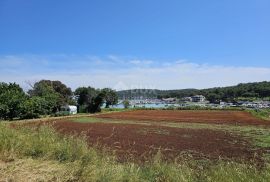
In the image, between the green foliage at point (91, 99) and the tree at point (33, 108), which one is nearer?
the tree at point (33, 108)

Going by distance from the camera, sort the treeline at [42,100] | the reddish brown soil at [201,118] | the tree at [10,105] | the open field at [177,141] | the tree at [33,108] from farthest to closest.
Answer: the tree at [33,108] → the treeline at [42,100] → the tree at [10,105] → the reddish brown soil at [201,118] → the open field at [177,141]

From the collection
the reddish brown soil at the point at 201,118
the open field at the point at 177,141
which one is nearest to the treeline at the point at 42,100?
the reddish brown soil at the point at 201,118

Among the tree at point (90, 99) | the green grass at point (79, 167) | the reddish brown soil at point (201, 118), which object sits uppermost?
the tree at point (90, 99)

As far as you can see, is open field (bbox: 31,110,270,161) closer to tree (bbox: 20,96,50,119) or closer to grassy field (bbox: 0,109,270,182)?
grassy field (bbox: 0,109,270,182)

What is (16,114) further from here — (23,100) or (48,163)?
(48,163)

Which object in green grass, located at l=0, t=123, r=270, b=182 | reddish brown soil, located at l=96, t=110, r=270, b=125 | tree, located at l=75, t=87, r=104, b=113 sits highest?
tree, located at l=75, t=87, r=104, b=113

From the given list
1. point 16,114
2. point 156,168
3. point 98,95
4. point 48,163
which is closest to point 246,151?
point 156,168

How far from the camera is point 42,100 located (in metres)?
54.3

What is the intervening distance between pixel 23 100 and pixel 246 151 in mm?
38631

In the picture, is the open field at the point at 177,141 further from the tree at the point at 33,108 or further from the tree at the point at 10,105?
the tree at the point at 33,108

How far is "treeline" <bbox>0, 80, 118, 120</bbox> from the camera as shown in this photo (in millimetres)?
48344

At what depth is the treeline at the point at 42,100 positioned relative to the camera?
159ft

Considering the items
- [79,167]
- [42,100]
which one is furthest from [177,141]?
[42,100]

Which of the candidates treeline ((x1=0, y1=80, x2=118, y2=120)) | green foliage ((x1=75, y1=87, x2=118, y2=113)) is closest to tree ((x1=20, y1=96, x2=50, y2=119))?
treeline ((x1=0, y1=80, x2=118, y2=120))
